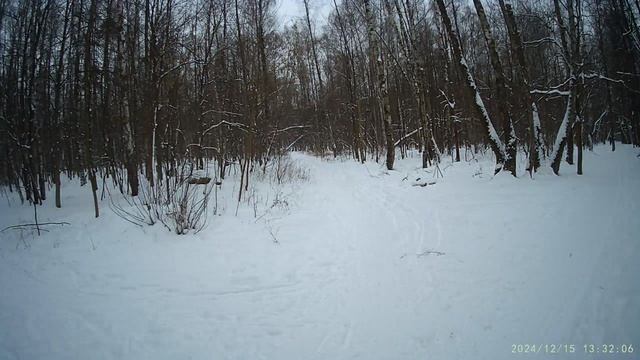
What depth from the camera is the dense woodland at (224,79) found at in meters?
8.91

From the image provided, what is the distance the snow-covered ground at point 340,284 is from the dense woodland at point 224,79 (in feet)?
6.48

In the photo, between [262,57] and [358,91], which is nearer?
[262,57]

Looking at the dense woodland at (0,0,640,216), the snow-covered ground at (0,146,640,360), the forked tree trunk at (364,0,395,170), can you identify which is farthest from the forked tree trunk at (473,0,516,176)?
the forked tree trunk at (364,0,395,170)

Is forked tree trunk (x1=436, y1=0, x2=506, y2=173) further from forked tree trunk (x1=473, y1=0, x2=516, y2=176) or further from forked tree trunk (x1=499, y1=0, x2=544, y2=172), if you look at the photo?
forked tree trunk (x1=499, y1=0, x2=544, y2=172)

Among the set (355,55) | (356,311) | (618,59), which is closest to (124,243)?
(356,311)

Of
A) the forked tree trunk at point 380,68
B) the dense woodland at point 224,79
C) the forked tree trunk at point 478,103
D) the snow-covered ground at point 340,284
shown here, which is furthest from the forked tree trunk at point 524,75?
the forked tree trunk at point 380,68

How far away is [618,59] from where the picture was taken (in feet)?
56.2

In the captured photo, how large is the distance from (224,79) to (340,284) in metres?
12.2

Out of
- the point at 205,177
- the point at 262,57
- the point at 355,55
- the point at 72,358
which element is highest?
the point at 355,55

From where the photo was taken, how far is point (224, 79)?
13.3 meters

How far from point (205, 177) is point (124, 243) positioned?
5.92m

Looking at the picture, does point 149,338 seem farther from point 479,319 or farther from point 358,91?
point 358,91

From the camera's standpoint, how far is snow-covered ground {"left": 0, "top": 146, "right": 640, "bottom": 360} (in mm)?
2648

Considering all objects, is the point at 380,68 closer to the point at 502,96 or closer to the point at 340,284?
the point at 502,96
